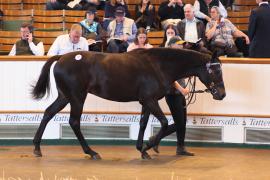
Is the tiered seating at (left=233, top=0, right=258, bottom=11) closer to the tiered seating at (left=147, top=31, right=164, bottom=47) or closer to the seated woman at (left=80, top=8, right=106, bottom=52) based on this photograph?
the tiered seating at (left=147, top=31, right=164, bottom=47)

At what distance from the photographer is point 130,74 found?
35.1ft

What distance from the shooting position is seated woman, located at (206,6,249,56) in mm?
13258

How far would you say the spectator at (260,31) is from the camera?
12.5m

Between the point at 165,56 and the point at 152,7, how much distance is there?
4.51 m

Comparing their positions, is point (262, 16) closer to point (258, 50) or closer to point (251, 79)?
point (258, 50)

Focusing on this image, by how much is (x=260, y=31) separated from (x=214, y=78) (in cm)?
223

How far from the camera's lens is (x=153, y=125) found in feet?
39.6

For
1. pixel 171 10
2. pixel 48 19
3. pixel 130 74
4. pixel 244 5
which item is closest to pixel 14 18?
pixel 48 19

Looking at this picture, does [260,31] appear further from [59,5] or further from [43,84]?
[59,5]

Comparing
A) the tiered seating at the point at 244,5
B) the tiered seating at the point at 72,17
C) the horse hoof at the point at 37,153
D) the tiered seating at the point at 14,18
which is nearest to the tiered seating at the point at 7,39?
the tiered seating at the point at 14,18

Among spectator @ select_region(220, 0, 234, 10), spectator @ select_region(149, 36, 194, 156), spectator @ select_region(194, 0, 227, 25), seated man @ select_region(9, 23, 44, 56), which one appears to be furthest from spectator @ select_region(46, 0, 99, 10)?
spectator @ select_region(149, 36, 194, 156)

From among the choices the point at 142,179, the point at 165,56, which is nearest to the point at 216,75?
the point at 165,56

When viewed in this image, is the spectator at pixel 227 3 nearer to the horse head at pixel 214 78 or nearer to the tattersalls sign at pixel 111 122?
the tattersalls sign at pixel 111 122

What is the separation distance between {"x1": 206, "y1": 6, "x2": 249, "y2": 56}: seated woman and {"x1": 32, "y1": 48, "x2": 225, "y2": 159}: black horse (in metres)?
2.48
